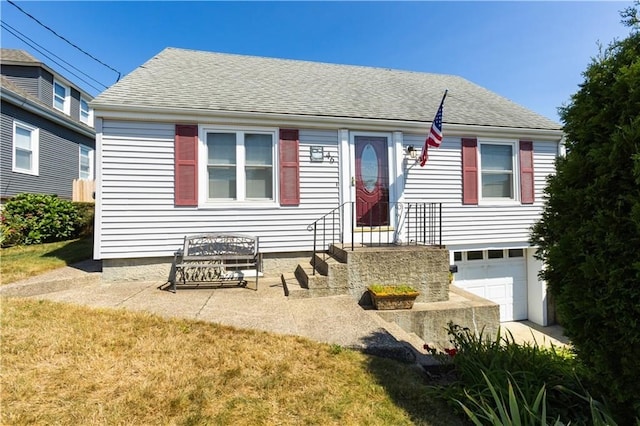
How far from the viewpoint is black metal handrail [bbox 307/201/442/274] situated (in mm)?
→ 6668

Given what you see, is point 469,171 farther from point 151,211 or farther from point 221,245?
point 151,211

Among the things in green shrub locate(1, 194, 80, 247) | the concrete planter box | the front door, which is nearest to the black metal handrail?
the front door

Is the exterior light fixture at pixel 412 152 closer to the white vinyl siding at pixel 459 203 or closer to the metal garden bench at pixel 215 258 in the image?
the white vinyl siding at pixel 459 203

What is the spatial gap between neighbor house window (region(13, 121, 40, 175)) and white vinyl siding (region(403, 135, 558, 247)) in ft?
41.4

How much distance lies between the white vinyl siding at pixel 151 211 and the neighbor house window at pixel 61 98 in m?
10.8

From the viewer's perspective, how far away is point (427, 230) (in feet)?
23.6

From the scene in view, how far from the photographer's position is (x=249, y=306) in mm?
4590

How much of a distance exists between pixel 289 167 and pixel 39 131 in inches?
427

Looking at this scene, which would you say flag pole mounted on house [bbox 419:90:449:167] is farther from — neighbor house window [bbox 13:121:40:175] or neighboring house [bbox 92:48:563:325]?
neighbor house window [bbox 13:121:40:175]

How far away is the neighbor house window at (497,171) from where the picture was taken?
763cm

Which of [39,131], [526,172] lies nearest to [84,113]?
[39,131]

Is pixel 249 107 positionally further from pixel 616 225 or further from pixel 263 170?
pixel 616 225

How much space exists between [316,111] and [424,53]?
629 centimetres

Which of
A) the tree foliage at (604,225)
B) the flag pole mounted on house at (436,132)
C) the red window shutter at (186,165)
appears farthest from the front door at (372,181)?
the tree foliage at (604,225)
